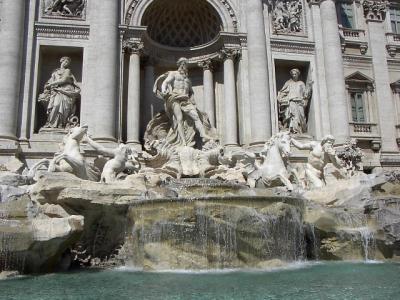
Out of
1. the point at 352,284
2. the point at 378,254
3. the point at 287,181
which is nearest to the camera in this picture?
A: the point at 352,284

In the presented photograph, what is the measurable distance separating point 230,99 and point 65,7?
813 cm

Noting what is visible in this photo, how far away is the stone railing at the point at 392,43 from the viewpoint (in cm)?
2206

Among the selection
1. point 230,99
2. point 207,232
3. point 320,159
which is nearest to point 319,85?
point 230,99

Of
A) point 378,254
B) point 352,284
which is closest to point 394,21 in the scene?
point 378,254

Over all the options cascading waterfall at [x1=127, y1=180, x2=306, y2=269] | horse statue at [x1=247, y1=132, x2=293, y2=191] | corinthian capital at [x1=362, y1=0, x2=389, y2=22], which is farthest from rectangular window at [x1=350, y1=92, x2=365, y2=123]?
cascading waterfall at [x1=127, y1=180, x2=306, y2=269]

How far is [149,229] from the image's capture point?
32.9ft

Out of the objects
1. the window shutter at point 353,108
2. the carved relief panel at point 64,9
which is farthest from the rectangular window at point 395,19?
the carved relief panel at point 64,9

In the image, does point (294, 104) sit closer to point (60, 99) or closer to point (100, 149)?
point (100, 149)

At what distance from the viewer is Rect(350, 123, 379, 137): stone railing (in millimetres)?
20359

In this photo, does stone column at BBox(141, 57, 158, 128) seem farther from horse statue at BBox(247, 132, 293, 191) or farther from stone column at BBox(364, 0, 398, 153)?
stone column at BBox(364, 0, 398, 153)

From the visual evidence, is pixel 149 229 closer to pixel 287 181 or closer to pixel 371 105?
pixel 287 181

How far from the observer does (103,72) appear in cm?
1703

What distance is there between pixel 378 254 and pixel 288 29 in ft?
41.5

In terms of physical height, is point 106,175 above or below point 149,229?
above
